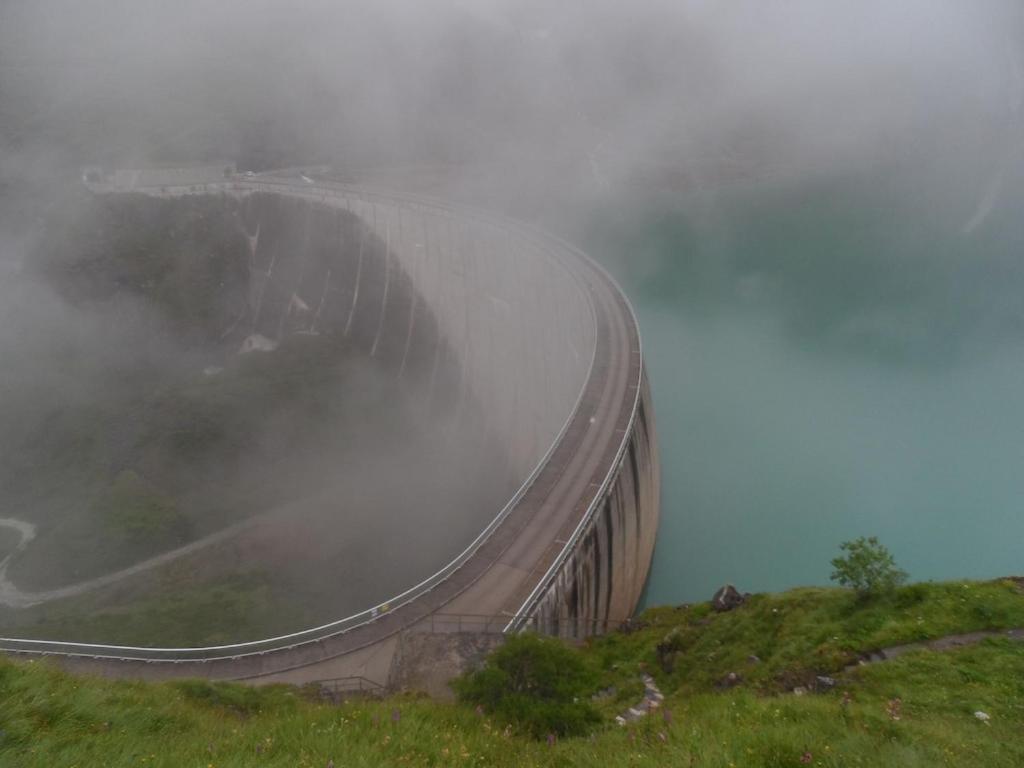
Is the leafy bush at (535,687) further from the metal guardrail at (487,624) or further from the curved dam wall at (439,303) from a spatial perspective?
the curved dam wall at (439,303)

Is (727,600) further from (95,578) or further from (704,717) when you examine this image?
(95,578)

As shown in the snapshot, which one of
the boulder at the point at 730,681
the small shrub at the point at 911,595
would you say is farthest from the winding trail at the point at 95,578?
the small shrub at the point at 911,595

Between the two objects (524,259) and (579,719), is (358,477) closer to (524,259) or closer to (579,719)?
(524,259)

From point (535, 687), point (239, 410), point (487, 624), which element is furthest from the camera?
point (239, 410)

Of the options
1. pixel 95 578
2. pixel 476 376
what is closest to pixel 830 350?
pixel 476 376

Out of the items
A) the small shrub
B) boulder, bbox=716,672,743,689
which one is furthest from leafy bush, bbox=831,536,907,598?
boulder, bbox=716,672,743,689

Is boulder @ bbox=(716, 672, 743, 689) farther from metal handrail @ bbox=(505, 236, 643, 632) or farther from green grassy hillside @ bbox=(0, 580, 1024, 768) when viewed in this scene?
metal handrail @ bbox=(505, 236, 643, 632)
